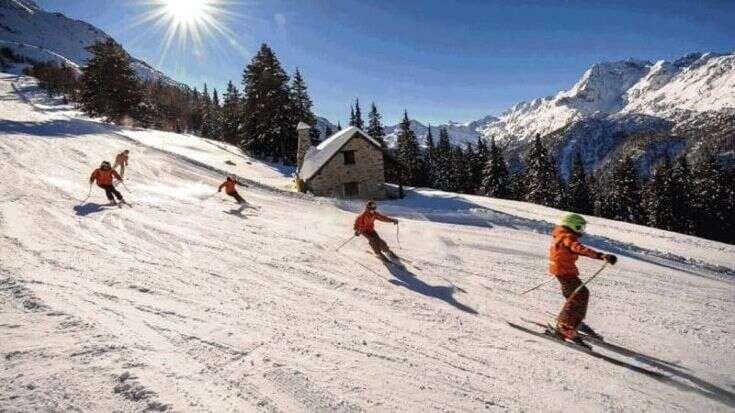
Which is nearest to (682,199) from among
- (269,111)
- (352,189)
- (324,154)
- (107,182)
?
(352,189)

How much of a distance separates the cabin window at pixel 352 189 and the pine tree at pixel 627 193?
41.8m

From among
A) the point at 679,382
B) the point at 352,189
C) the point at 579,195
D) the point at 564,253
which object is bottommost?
the point at 679,382

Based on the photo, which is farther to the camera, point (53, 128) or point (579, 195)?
point (579, 195)

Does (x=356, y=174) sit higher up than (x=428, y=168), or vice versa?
(x=428, y=168)

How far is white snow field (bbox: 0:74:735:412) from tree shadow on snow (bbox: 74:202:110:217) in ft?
0.24

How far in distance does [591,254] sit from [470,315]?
258 centimetres

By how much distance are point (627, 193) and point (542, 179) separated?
39.8 ft

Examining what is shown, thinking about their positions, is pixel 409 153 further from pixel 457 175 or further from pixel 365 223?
pixel 365 223

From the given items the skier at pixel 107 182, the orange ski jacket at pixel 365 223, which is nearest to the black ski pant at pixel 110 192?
the skier at pixel 107 182

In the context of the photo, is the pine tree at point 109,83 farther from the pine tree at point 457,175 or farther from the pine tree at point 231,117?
the pine tree at point 457,175

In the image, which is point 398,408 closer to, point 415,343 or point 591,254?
point 415,343

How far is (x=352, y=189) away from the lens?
117ft

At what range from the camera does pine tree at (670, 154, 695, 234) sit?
5412 cm

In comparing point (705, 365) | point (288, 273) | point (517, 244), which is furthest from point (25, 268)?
point (517, 244)
